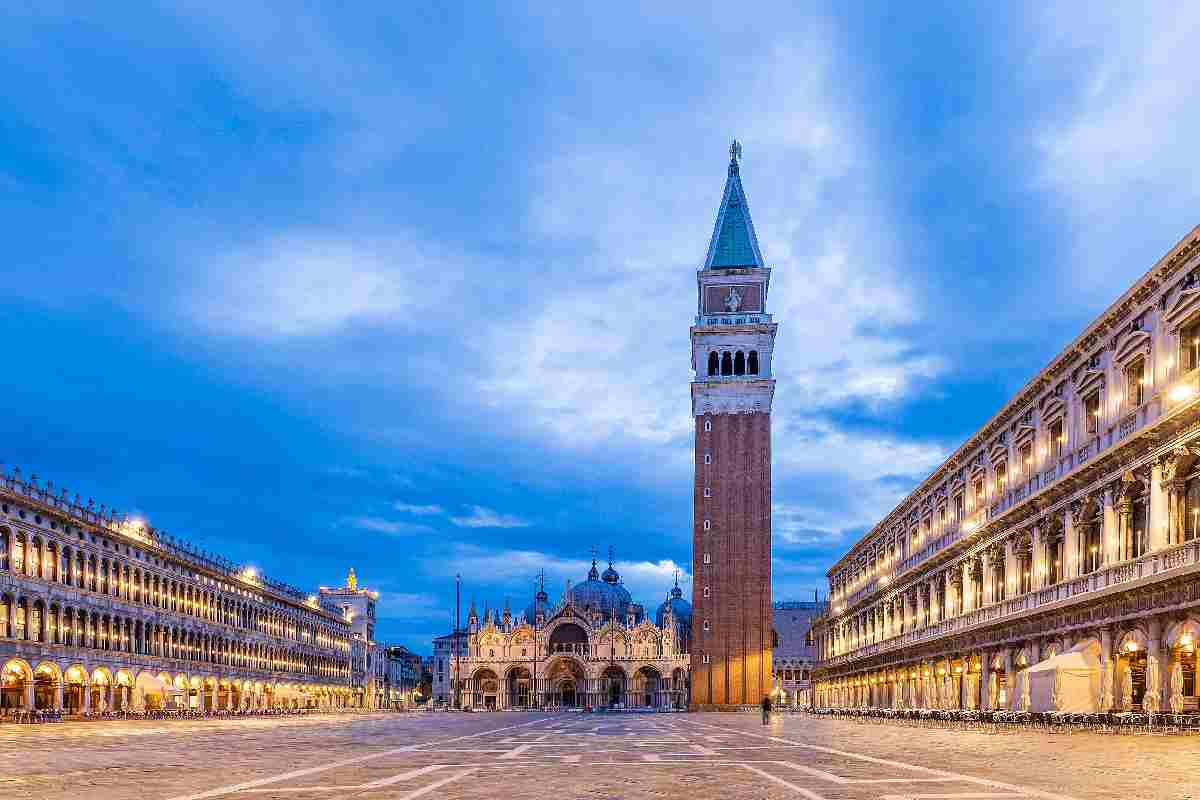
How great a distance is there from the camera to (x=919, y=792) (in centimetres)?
1391

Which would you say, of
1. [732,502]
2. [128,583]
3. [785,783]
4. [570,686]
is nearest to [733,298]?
[732,502]

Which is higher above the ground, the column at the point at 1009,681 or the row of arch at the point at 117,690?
the column at the point at 1009,681

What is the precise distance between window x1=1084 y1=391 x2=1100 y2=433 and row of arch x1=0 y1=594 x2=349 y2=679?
55.8m

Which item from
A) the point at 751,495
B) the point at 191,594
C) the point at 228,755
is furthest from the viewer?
the point at 751,495

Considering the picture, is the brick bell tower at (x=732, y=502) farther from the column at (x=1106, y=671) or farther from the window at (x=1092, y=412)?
the column at (x=1106, y=671)

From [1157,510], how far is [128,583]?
7209 cm

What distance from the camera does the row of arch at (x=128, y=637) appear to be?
64.9 meters

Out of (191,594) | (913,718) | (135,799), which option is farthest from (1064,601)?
(191,594)

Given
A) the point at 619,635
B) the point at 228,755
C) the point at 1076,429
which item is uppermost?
the point at 1076,429

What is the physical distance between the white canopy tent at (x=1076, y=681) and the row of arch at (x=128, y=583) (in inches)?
2126

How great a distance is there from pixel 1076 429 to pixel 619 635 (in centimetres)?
11520

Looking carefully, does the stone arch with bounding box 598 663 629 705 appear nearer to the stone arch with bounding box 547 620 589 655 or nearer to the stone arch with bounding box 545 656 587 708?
the stone arch with bounding box 545 656 587 708

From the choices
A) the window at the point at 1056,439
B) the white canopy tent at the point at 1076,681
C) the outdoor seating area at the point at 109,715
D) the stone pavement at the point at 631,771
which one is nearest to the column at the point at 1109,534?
the white canopy tent at the point at 1076,681

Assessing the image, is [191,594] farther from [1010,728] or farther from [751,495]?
[1010,728]
